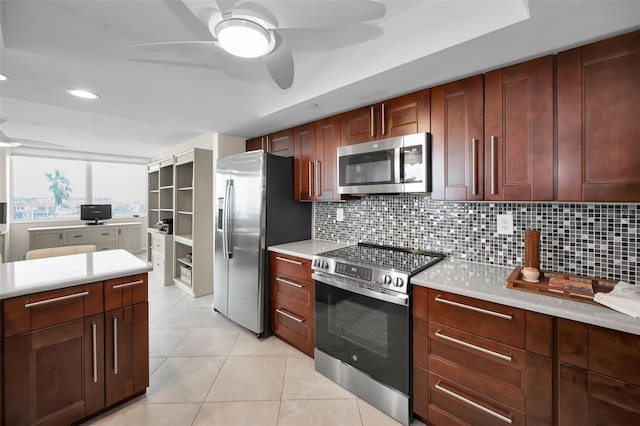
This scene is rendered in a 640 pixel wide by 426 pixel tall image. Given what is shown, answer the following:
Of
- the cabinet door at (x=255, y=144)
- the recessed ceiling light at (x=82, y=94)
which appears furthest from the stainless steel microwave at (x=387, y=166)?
the recessed ceiling light at (x=82, y=94)

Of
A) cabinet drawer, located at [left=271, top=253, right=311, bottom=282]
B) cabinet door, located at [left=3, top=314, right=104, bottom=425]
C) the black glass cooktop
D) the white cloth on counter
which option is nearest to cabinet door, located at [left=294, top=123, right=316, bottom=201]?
cabinet drawer, located at [left=271, top=253, right=311, bottom=282]

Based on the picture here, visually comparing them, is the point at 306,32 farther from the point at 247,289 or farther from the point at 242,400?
the point at 242,400

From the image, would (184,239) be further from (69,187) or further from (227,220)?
(69,187)

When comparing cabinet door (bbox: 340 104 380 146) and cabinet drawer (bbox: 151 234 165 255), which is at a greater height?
cabinet door (bbox: 340 104 380 146)

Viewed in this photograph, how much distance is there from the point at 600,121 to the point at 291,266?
88.0 inches

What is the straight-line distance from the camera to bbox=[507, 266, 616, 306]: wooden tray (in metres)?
1.31

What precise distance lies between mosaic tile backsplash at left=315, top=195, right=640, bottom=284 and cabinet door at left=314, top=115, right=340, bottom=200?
36 centimetres

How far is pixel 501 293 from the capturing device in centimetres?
140

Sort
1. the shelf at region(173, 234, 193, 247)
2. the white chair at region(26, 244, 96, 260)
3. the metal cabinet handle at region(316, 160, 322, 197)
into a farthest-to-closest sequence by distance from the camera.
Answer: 1. the shelf at region(173, 234, 193, 247)
2. the metal cabinet handle at region(316, 160, 322, 197)
3. the white chair at region(26, 244, 96, 260)

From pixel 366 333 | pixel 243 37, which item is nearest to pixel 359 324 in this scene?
pixel 366 333

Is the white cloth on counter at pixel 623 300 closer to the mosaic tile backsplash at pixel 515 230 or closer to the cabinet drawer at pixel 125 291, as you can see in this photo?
the mosaic tile backsplash at pixel 515 230

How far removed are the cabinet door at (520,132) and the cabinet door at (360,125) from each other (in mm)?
809

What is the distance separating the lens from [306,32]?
5.97 feet

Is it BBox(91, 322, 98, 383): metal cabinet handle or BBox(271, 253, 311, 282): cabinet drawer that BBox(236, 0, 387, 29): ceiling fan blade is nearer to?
BBox(271, 253, 311, 282): cabinet drawer
